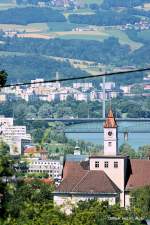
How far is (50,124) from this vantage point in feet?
276

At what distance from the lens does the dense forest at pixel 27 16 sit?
149625 millimetres

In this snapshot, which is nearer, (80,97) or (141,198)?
(141,198)

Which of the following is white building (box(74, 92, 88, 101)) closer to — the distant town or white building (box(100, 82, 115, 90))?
the distant town

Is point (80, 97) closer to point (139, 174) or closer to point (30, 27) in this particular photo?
point (30, 27)

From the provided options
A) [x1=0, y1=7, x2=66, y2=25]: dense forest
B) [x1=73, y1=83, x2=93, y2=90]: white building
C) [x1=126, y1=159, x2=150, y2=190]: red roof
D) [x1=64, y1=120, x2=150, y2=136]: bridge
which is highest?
[x1=126, y1=159, x2=150, y2=190]: red roof

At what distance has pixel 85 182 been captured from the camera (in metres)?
28.7

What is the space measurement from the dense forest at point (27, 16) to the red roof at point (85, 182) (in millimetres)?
120631

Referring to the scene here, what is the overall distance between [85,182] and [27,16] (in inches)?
4808

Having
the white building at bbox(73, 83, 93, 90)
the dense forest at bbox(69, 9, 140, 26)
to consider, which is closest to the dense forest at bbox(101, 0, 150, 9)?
the dense forest at bbox(69, 9, 140, 26)

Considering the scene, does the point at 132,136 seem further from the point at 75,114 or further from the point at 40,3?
the point at 40,3

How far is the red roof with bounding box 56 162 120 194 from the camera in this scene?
92.5 ft


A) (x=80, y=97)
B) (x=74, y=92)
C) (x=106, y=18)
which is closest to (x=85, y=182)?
(x=80, y=97)

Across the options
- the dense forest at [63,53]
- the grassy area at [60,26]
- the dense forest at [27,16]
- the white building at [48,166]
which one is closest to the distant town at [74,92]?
the dense forest at [63,53]

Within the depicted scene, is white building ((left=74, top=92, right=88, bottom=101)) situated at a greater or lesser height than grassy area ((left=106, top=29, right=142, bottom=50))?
greater
